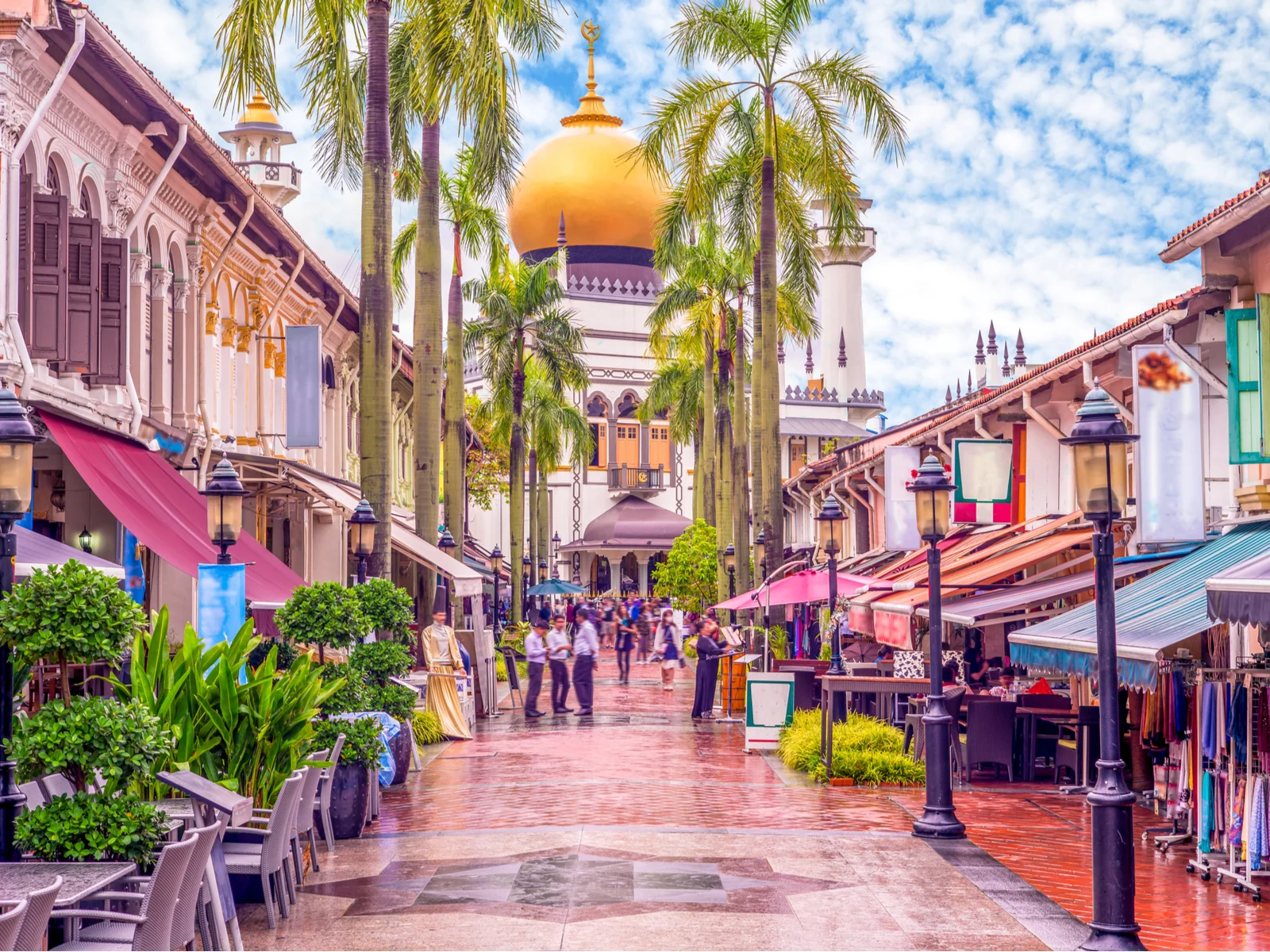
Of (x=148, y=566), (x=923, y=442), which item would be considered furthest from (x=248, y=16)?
(x=923, y=442)

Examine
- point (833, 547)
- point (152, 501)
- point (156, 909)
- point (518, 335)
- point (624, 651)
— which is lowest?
point (624, 651)

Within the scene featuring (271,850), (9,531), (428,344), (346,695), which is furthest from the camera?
(428,344)

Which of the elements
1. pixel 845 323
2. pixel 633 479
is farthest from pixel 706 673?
pixel 845 323

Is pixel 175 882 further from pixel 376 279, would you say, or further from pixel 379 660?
pixel 376 279

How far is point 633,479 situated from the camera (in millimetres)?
75000

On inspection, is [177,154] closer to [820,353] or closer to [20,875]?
[20,875]

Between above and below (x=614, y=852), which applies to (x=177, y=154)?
above

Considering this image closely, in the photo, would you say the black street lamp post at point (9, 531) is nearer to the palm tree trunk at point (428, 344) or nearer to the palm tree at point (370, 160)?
the palm tree at point (370, 160)

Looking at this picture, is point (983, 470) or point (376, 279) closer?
point (376, 279)

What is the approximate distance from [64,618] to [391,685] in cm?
868

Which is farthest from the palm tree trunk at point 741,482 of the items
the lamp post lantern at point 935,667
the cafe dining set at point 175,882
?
the cafe dining set at point 175,882

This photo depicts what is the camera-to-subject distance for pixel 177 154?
17.8 meters

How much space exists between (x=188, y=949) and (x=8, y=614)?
2063mm

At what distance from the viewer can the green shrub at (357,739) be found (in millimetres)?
12289
